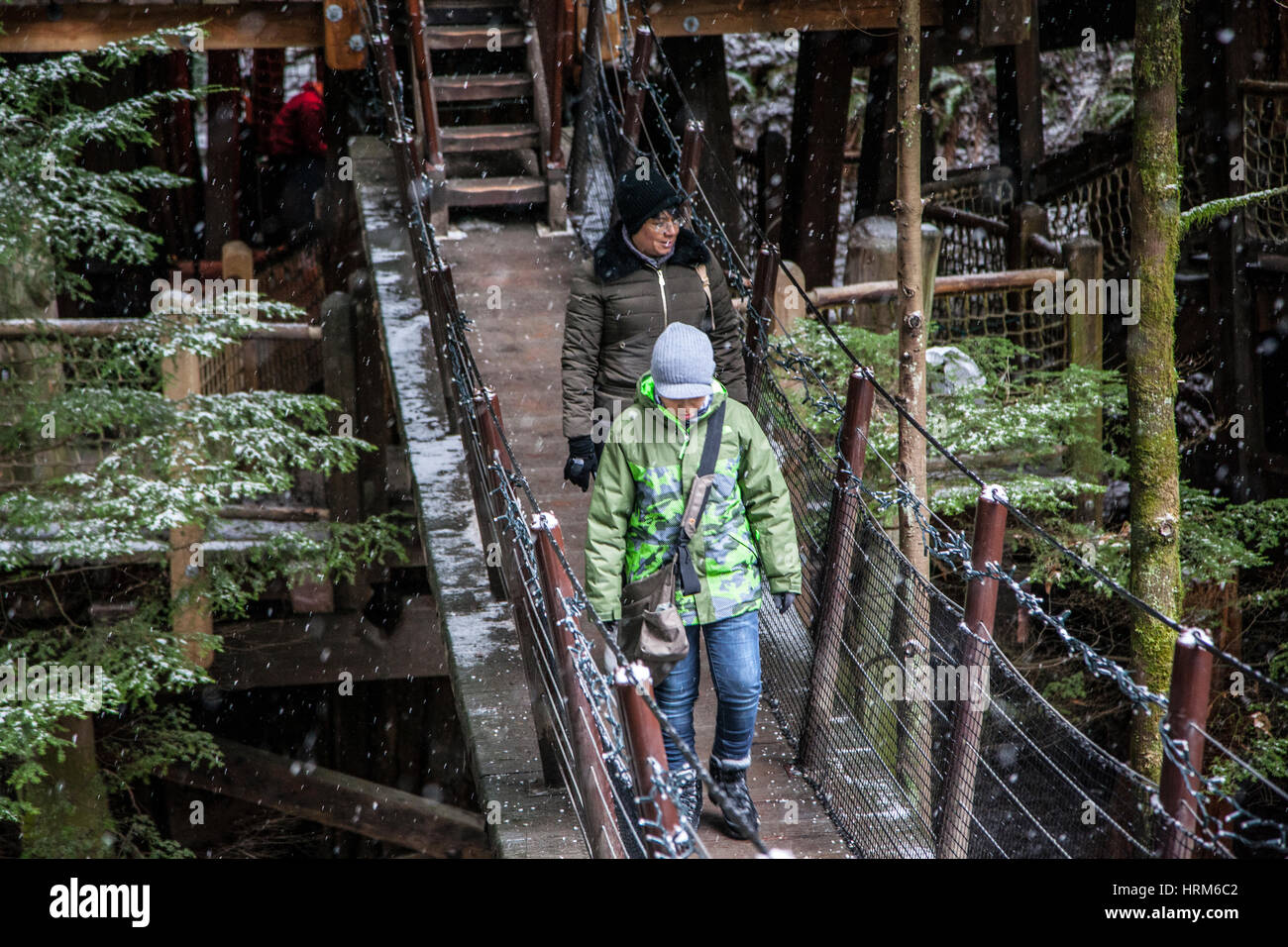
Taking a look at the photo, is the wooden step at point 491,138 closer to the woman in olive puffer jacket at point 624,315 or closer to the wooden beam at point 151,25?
the wooden beam at point 151,25

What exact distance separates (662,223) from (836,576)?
52.6 inches

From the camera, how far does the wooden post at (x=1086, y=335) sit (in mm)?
6953

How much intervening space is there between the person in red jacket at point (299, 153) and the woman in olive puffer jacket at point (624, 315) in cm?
672

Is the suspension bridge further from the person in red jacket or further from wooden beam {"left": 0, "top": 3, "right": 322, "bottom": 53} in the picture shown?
the person in red jacket

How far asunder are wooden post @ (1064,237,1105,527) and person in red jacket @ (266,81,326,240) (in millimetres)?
6215

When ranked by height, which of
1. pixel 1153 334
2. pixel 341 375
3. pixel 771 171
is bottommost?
pixel 341 375

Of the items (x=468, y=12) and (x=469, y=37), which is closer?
(x=469, y=37)

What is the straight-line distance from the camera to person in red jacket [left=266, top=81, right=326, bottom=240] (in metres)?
10.9

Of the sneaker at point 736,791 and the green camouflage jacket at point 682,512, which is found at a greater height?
the green camouflage jacket at point 682,512

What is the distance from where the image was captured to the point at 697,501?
377 centimetres

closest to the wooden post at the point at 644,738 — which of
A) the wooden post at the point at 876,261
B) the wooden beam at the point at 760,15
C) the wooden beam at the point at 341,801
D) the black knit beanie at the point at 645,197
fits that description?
the black knit beanie at the point at 645,197

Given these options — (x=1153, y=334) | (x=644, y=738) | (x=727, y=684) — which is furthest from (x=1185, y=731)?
(x=1153, y=334)

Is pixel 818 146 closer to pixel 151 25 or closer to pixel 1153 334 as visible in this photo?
pixel 151 25

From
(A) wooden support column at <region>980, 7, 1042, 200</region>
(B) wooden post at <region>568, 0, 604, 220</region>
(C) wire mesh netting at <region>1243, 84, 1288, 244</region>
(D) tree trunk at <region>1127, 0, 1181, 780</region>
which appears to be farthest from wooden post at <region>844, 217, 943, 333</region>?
(A) wooden support column at <region>980, 7, 1042, 200</region>
